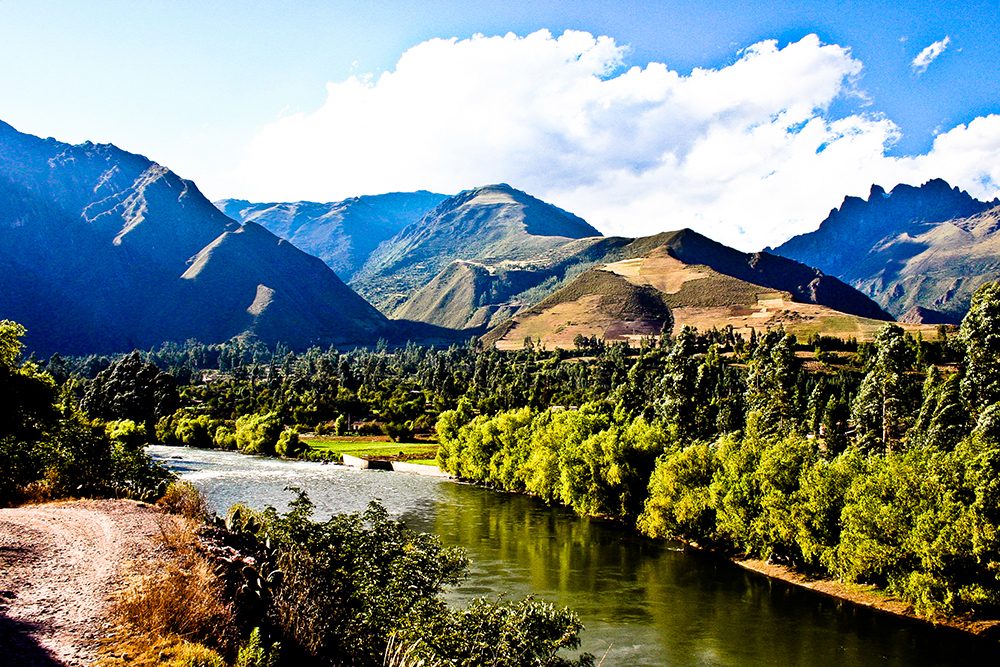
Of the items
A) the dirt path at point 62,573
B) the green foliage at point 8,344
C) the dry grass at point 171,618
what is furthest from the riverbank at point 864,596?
the green foliage at point 8,344

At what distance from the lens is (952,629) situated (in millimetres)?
46188

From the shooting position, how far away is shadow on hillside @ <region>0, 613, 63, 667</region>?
17.2 meters

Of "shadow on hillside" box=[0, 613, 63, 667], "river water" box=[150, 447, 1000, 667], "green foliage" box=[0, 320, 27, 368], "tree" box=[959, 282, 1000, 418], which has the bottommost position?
"river water" box=[150, 447, 1000, 667]

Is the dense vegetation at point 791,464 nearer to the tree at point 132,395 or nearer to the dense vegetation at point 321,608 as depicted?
the tree at point 132,395

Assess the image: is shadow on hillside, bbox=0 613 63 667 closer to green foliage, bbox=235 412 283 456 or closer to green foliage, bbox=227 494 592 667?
green foliage, bbox=227 494 592 667

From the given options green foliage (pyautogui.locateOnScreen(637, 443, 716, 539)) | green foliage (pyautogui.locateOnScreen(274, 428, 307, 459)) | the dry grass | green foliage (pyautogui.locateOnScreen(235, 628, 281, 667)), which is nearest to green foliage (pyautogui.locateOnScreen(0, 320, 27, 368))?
the dry grass

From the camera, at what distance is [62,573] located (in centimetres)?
2409

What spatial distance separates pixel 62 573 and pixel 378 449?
12890cm

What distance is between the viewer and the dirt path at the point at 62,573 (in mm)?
18344

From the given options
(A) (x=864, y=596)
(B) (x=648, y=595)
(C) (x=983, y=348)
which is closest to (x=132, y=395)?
(B) (x=648, y=595)

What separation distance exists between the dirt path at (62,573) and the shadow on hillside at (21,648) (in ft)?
0.07

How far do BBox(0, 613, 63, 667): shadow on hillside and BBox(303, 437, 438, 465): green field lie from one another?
374 feet

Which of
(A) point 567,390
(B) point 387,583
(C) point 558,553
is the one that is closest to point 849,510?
(C) point 558,553

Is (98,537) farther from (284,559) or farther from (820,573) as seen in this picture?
(820,573)
